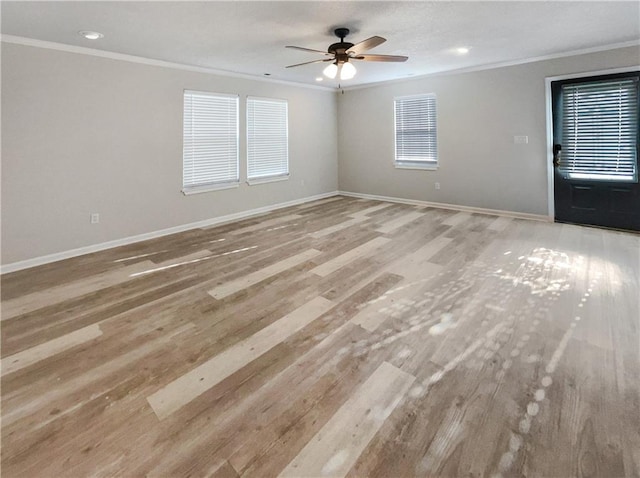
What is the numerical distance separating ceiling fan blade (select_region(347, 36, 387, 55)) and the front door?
11.9 ft

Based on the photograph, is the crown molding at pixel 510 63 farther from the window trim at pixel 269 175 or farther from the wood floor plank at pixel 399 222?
the wood floor plank at pixel 399 222

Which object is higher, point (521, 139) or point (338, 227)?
point (521, 139)

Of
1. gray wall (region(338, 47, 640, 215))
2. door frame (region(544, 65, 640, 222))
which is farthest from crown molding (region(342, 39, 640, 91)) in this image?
door frame (region(544, 65, 640, 222))

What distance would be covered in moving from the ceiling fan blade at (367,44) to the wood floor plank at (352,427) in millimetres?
2887

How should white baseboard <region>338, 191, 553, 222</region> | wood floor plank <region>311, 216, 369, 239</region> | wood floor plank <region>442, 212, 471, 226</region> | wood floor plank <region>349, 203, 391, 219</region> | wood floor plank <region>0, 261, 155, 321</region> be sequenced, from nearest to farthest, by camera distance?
wood floor plank <region>0, 261, 155, 321</region> < wood floor plank <region>311, 216, 369, 239</region> < wood floor plank <region>442, 212, 471, 226</region> < white baseboard <region>338, 191, 553, 222</region> < wood floor plank <region>349, 203, 391, 219</region>

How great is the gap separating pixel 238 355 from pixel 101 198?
11.8ft

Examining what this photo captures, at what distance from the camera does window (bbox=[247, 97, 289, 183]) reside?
6271mm

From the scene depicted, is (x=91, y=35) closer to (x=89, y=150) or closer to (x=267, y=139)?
(x=89, y=150)

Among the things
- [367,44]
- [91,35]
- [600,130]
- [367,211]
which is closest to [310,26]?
[367,44]

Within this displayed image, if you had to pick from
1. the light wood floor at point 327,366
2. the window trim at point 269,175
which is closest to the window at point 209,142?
the window trim at point 269,175

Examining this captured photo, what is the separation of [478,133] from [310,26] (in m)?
3.95

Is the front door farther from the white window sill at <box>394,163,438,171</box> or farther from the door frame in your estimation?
the white window sill at <box>394,163,438,171</box>

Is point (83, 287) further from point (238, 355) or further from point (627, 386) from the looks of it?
point (627, 386)

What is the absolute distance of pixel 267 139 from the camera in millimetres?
6582
